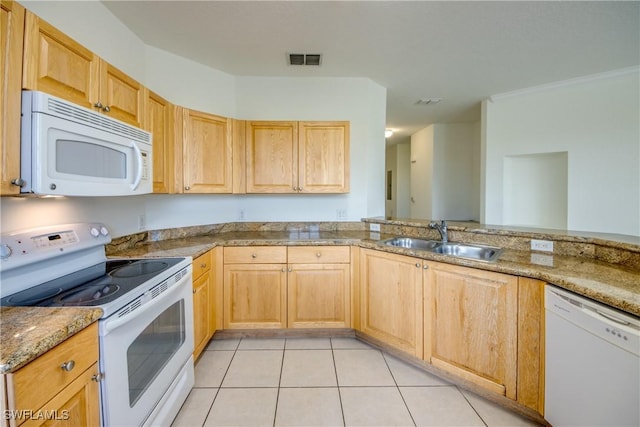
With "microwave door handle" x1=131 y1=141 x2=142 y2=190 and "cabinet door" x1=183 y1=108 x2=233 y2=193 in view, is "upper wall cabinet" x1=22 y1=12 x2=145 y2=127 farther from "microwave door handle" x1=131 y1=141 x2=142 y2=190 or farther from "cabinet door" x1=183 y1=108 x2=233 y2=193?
"cabinet door" x1=183 y1=108 x2=233 y2=193

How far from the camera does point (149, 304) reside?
1.28 m

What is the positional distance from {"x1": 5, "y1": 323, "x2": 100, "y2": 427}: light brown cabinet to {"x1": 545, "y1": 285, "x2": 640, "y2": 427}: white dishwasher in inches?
77.8

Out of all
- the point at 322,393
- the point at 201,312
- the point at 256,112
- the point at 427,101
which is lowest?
the point at 322,393

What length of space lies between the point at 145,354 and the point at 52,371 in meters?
0.51

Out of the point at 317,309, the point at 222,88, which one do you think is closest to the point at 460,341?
the point at 317,309

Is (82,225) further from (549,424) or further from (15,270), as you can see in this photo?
(549,424)

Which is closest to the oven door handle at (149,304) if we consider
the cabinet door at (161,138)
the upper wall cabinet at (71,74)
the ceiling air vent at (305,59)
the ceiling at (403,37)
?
the cabinet door at (161,138)

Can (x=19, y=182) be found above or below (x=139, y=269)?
above

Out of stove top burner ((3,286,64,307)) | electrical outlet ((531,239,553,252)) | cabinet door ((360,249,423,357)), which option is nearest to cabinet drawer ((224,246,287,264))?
cabinet door ((360,249,423,357))

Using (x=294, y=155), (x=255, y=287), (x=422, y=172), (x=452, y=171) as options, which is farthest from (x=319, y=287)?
(x=422, y=172)

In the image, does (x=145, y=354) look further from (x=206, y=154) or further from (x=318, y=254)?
(x=206, y=154)

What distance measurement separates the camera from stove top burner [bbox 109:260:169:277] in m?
1.49

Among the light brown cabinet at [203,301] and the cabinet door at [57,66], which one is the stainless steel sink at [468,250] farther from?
the cabinet door at [57,66]

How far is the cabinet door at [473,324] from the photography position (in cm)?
157
